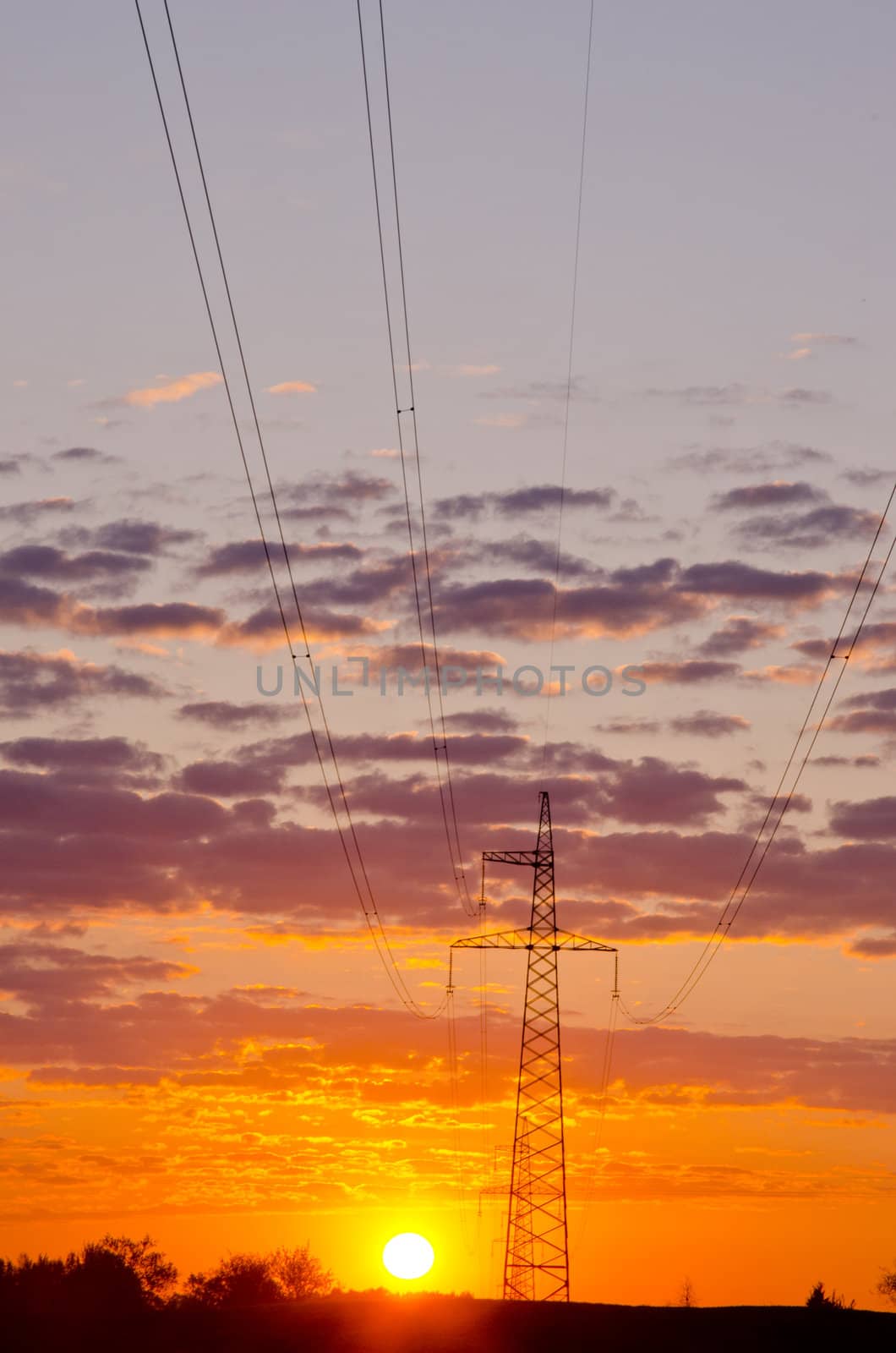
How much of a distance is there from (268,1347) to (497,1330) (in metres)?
Result: 8.22

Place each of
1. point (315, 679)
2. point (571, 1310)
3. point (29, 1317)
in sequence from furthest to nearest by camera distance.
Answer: point (29, 1317), point (571, 1310), point (315, 679)

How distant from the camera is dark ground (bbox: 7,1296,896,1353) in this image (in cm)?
6225

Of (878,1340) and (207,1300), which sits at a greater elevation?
(207,1300)

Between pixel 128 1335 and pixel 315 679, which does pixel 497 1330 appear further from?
pixel 315 679

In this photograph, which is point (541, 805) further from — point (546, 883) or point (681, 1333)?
point (681, 1333)

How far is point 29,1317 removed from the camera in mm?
77000

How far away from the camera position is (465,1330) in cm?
6331

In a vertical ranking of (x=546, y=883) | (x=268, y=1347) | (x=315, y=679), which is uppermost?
(x=546, y=883)

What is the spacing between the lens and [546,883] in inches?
3118

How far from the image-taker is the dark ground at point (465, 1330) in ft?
204

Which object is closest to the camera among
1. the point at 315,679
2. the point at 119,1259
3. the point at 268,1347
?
the point at 315,679

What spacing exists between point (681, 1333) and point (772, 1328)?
379 centimetres

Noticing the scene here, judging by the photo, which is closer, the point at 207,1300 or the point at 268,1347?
the point at 268,1347

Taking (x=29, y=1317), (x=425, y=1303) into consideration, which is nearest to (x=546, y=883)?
(x=425, y=1303)
